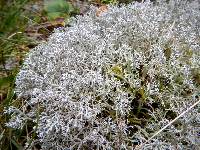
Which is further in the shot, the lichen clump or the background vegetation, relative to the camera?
the background vegetation

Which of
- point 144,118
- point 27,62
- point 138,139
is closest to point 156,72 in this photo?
point 144,118

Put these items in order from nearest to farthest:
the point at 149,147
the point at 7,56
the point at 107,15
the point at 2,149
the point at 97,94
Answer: the point at 149,147 → the point at 97,94 → the point at 2,149 → the point at 107,15 → the point at 7,56

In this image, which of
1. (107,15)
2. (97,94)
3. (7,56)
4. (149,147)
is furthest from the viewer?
(7,56)

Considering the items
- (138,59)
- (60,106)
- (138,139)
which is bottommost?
(138,139)

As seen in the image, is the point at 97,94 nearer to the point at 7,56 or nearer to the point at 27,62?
the point at 27,62

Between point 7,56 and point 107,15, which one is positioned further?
point 7,56

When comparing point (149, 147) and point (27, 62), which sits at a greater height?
point (27, 62)

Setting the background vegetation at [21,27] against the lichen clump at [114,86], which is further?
the background vegetation at [21,27]

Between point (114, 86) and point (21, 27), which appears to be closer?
point (114, 86)
